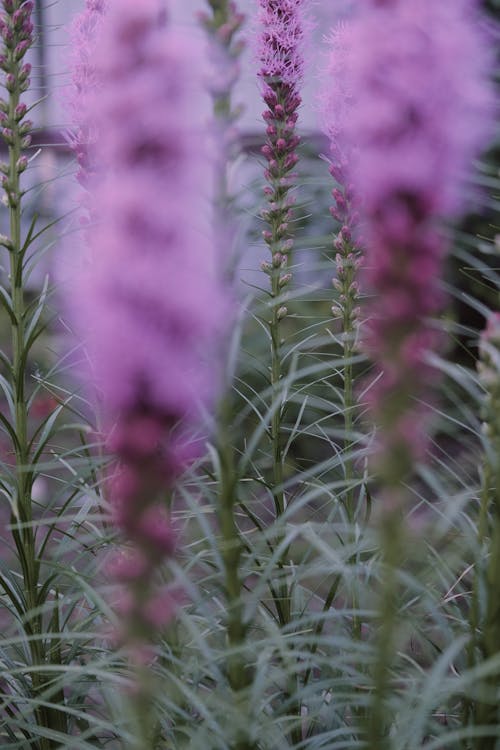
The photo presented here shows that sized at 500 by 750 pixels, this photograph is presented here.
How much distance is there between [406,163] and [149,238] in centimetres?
29

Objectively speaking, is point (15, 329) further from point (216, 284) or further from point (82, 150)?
point (216, 284)

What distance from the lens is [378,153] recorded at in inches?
38.8

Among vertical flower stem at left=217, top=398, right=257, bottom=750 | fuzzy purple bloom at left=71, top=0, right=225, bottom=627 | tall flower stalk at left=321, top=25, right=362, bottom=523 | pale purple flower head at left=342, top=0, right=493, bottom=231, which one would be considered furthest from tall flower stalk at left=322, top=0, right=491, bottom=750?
tall flower stalk at left=321, top=25, right=362, bottom=523

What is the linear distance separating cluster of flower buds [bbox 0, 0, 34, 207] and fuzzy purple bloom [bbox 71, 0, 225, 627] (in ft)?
4.31

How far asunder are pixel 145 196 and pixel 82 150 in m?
1.34

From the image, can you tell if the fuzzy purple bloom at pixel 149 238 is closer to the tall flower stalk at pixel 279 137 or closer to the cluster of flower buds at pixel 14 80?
the tall flower stalk at pixel 279 137

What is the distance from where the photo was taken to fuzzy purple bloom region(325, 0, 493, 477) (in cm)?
96

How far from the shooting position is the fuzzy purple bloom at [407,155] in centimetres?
96

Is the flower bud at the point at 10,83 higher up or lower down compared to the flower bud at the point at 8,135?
higher up

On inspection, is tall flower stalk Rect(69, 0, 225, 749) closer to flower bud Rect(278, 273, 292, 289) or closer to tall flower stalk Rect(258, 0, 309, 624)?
tall flower stalk Rect(258, 0, 309, 624)

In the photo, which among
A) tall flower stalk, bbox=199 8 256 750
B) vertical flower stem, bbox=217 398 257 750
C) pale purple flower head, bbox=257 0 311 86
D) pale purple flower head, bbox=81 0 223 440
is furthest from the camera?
pale purple flower head, bbox=257 0 311 86

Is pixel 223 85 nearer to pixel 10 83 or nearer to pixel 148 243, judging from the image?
pixel 148 243

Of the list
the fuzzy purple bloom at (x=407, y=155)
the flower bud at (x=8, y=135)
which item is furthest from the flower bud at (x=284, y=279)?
the fuzzy purple bloom at (x=407, y=155)

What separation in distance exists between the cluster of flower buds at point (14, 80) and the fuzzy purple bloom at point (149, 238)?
1314 mm
